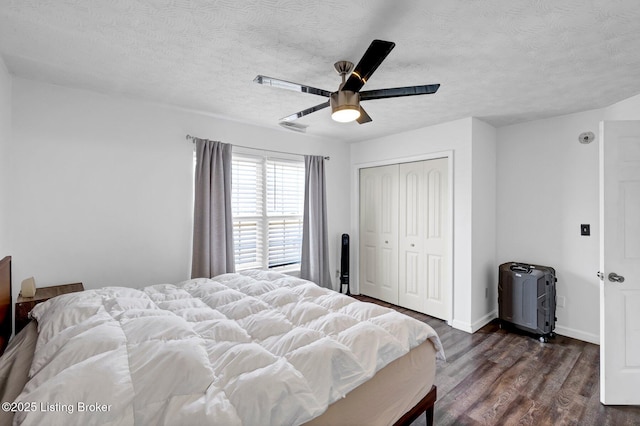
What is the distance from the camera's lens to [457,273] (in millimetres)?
3562

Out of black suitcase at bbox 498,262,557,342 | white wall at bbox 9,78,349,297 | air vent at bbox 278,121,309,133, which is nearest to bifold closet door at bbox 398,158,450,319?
black suitcase at bbox 498,262,557,342

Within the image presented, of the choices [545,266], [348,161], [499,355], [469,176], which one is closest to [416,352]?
[499,355]

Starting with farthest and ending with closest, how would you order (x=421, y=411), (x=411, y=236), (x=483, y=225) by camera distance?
(x=411, y=236), (x=483, y=225), (x=421, y=411)

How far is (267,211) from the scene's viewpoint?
13.0 feet

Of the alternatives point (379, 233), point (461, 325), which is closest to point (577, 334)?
point (461, 325)

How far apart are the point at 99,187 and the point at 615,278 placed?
14.1 feet

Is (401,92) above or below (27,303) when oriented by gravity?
above

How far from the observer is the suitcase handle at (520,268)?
131 inches

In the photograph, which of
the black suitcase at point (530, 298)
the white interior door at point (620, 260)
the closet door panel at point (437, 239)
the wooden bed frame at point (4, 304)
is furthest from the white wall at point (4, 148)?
the black suitcase at point (530, 298)

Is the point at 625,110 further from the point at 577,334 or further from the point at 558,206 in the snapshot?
the point at 577,334

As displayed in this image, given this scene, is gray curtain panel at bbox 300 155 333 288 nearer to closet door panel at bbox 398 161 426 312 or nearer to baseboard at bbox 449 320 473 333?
closet door panel at bbox 398 161 426 312

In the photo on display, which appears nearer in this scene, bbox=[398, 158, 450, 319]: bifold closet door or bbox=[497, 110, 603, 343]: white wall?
bbox=[497, 110, 603, 343]: white wall

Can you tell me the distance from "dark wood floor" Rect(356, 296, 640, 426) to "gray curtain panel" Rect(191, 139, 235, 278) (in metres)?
2.38

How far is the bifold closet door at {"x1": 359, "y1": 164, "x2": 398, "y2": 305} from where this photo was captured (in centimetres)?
434
